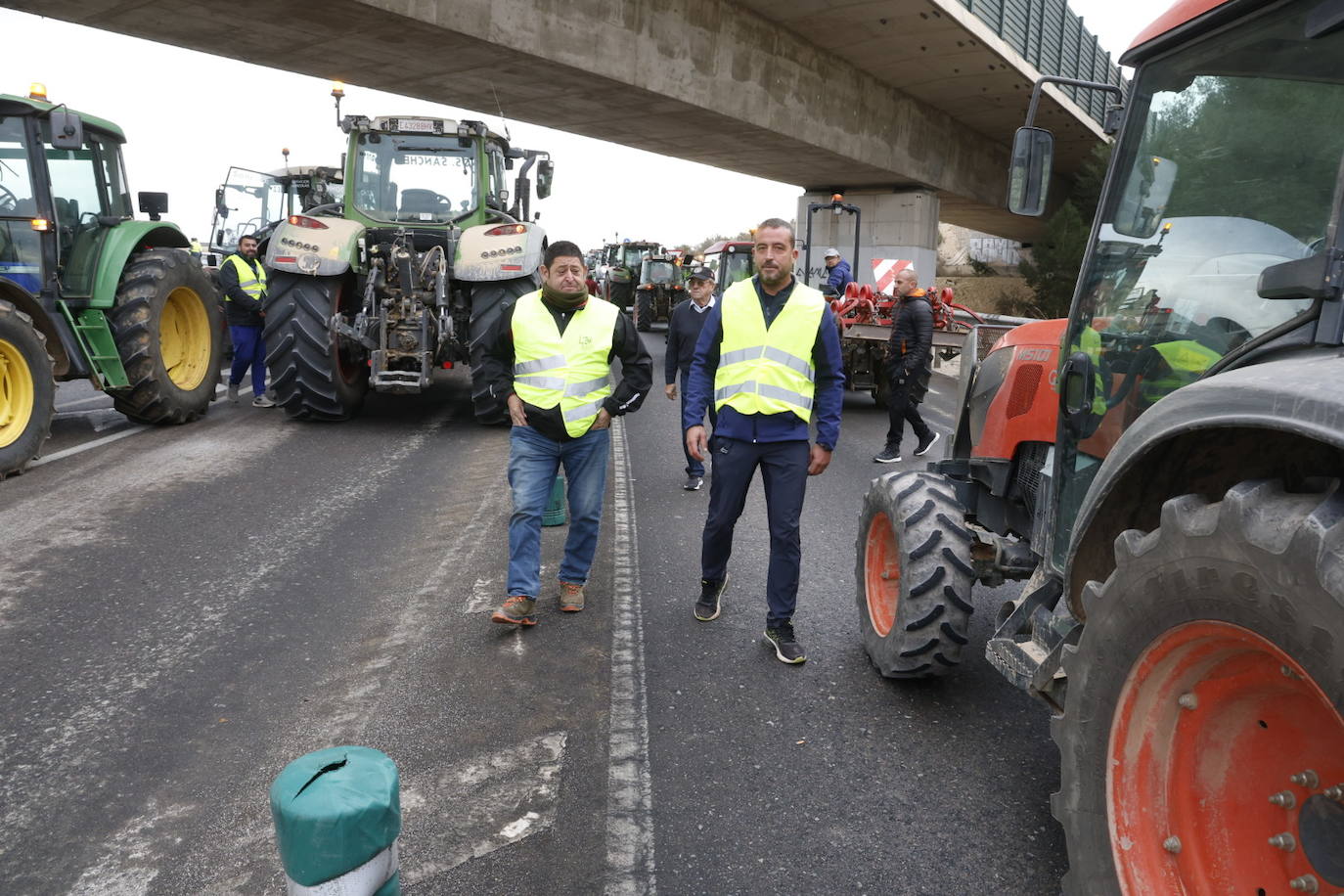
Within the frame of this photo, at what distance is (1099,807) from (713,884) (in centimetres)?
105

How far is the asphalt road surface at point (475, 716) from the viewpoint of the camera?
2.71 m

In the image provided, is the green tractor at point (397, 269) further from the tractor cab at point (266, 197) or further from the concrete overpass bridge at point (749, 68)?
the tractor cab at point (266, 197)

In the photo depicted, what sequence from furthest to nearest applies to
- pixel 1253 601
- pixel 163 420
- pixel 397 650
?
pixel 163 420, pixel 397 650, pixel 1253 601

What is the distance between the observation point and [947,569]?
141 inches

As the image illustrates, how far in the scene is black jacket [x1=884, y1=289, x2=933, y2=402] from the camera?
8.93 meters

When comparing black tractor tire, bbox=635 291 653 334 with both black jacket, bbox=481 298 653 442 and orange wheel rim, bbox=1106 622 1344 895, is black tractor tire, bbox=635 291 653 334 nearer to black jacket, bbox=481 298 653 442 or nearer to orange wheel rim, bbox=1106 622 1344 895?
black jacket, bbox=481 298 653 442

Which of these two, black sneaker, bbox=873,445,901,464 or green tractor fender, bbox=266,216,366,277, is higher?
green tractor fender, bbox=266,216,366,277

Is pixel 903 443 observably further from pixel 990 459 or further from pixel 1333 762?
pixel 1333 762

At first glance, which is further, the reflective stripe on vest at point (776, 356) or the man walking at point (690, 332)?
the man walking at point (690, 332)

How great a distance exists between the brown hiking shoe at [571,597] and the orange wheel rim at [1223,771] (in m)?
2.91

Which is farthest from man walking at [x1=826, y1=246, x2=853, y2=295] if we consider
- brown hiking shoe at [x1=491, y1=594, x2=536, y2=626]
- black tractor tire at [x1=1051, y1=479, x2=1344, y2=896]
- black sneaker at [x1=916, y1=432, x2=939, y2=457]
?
black tractor tire at [x1=1051, y1=479, x2=1344, y2=896]

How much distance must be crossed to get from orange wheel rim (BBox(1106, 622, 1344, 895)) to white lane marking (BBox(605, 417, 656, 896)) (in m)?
1.25

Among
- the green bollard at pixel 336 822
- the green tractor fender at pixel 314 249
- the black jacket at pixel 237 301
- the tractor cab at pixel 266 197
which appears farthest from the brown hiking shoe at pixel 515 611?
the tractor cab at pixel 266 197

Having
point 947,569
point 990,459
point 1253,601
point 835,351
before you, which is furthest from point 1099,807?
point 835,351
